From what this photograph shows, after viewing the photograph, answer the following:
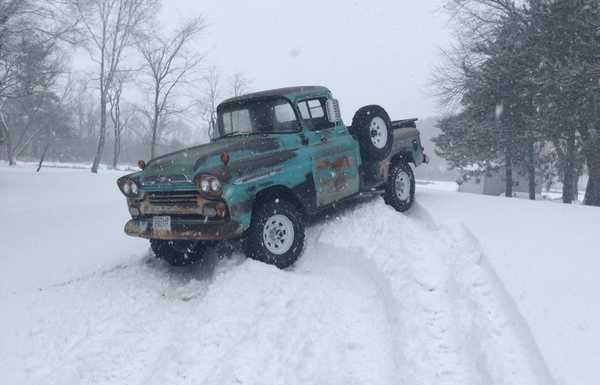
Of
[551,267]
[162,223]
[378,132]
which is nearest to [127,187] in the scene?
[162,223]

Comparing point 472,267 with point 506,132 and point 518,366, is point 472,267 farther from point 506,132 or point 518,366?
point 506,132

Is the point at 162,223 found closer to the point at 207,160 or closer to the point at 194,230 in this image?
the point at 194,230

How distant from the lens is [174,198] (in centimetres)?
557

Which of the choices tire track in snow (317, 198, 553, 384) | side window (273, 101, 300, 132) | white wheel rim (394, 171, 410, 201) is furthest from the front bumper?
white wheel rim (394, 171, 410, 201)

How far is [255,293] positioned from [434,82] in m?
20.3

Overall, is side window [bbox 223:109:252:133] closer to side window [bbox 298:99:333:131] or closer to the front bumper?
side window [bbox 298:99:333:131]

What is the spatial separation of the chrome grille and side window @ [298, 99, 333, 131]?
2.11m

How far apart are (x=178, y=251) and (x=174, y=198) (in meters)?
1.24

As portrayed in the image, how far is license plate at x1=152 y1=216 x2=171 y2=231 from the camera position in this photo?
18.2 ft

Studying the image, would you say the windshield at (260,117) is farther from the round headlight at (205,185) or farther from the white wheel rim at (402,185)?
the white wheel rim at (402,185)

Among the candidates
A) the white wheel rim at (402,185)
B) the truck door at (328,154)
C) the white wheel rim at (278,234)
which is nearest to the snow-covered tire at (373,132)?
the truck door at (328,154)

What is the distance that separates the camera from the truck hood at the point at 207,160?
17.8 feet

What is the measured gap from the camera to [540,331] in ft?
13.3

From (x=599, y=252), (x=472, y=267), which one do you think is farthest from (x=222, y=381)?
(x=599, y=252)
